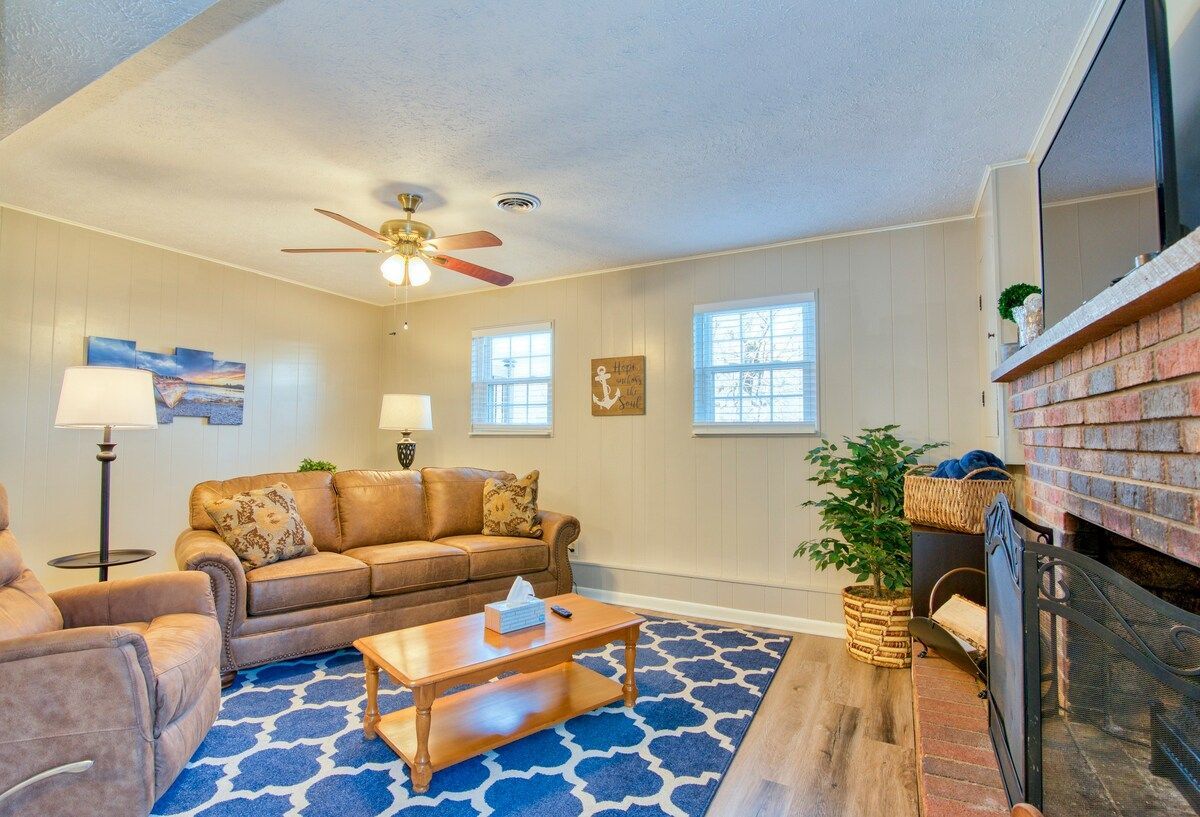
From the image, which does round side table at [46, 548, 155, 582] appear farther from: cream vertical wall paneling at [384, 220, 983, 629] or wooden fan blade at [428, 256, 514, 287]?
cream vertical wall paneling at [384, 220, 983, 629]

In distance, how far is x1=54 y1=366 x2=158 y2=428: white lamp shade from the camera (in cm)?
269

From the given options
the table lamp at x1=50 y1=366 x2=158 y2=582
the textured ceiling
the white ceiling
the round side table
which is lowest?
the round side table

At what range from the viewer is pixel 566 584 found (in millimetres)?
4062

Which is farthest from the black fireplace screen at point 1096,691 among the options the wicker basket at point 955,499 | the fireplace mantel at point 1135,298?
the wicker basket at point 955,499

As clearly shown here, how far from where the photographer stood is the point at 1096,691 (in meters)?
1.08

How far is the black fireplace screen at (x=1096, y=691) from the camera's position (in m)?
0.85

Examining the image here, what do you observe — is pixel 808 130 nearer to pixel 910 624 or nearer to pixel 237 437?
pixel 910 624

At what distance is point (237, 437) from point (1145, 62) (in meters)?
5.05

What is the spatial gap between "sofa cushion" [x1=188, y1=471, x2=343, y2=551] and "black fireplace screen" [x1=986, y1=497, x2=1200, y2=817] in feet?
11.8

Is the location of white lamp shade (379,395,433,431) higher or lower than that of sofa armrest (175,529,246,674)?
higher

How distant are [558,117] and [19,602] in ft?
8.25


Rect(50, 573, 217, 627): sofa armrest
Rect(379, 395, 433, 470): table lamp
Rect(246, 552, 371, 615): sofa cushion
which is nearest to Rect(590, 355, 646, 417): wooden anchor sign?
Rect(379, 395, 433, 470): table lamp

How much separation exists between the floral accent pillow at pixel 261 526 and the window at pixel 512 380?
1.87 metres

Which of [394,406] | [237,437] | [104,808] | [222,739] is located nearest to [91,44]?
[104,808]
